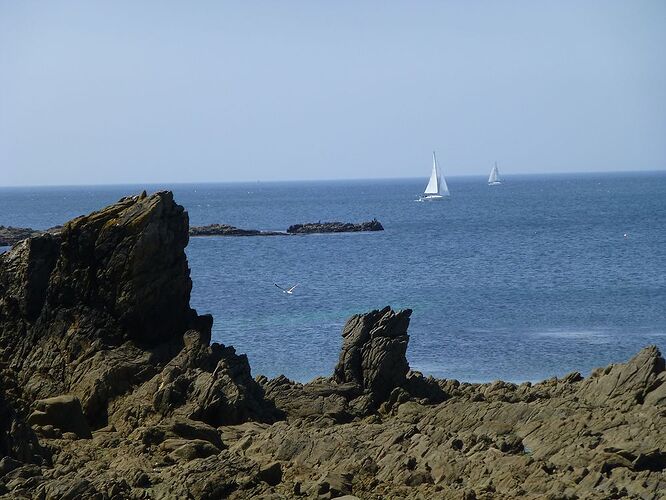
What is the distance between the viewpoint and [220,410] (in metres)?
29.6

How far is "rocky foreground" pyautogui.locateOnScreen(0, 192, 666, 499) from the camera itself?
23.3 metres

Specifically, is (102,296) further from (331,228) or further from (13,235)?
(331,228)

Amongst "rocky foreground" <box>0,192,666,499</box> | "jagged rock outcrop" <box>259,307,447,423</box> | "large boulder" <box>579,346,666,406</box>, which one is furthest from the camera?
"jagged rock outcrop" <box>259,307,447,423</box>

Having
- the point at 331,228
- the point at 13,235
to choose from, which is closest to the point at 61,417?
the point at 13,235

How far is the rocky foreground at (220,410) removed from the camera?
2327cm

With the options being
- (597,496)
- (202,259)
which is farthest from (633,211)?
(597,496)

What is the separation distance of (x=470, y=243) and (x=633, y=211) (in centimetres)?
6628

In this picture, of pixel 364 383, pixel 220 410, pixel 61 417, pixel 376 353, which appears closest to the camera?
pixel 61 417

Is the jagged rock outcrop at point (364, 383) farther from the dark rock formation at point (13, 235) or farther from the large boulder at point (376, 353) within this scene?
the dark rock formation at point (13, 235)

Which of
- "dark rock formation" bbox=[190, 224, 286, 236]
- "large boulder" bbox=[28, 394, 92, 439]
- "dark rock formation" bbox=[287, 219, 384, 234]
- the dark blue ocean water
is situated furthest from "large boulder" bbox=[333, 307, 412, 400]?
"dark rock formation" bbox=[287, 219, 384, 234]

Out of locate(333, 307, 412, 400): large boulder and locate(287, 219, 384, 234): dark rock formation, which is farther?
locate(287, 219, 384, 234): dark rock formation

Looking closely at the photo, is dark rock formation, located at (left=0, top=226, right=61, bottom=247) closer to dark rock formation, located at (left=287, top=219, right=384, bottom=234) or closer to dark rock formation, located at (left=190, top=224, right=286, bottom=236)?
dark rock formation, located at (left=190, top=224, right=286, bottom=236)

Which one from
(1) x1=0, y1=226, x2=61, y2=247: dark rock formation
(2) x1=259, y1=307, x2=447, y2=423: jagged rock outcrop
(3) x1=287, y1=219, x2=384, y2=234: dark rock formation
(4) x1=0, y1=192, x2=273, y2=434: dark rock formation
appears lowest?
(3) x1=287, y1=219, x2=384, y2=234: dark rock formation

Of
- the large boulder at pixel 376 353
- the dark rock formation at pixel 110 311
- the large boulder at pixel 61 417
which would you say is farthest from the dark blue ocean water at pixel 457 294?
the large boulder at pixel 61 417
